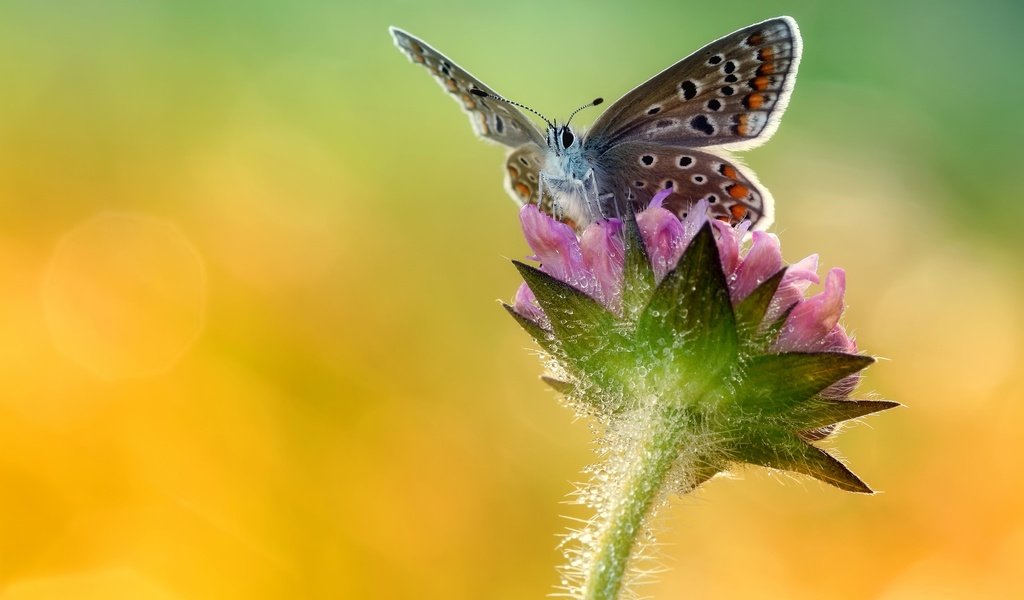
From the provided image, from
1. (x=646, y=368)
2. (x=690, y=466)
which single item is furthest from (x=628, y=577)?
(x=646, y=368)

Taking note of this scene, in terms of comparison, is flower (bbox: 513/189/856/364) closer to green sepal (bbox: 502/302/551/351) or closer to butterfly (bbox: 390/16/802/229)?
green sepal (bbox: 502/302/551/351)

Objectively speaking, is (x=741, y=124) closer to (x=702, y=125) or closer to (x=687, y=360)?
(x=702, y=125)

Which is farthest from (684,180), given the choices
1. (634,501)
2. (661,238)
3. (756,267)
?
(634,501)

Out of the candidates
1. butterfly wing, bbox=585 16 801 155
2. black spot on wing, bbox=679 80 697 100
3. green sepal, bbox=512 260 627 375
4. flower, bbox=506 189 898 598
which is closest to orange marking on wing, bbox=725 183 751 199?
butterfly wing, bbox=585 16 801 155

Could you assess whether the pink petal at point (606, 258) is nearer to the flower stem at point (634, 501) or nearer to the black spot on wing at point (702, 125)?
the flower stem at point (634, 501)

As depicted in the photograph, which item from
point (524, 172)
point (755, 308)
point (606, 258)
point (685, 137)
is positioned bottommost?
point (755, 308)

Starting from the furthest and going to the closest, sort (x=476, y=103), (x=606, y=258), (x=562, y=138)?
(x=476, y=103), (x=562, y=138), (x=606, y=258)

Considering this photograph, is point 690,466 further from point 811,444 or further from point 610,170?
point 610,170

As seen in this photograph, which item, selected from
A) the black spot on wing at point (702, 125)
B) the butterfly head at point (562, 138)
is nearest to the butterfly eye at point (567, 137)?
the butterfly head at point (562, 138)
